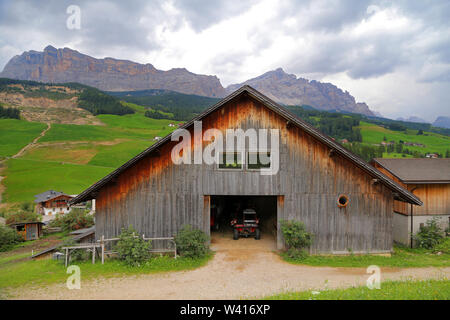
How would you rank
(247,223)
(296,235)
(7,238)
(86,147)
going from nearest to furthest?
(296,235), (247,223), (7,238), (86,147)

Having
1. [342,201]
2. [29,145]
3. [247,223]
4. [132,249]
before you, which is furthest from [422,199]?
[29,145]

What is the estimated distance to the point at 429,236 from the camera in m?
15.0

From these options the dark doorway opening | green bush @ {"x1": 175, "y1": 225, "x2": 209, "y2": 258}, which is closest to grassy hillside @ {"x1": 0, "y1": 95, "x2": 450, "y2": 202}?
the dark doorway opening

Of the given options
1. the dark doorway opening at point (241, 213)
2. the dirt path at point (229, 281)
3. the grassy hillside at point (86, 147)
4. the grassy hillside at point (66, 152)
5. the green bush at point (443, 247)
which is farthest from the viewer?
the grassy hillside at point (86, 147)

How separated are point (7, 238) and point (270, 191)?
3227 centimetres

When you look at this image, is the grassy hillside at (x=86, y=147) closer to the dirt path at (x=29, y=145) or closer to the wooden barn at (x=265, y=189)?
the dirt path at (x=29, y=145)

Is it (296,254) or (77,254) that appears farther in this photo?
(296,254)

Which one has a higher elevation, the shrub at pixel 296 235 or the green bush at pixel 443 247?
the shrub at pixel 296 235

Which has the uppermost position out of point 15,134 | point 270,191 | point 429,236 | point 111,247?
point 15,134

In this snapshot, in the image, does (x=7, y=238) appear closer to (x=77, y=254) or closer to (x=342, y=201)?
(x=77, y=254)

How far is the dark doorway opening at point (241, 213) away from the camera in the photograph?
17766mm

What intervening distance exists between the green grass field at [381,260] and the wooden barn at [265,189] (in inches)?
19.5

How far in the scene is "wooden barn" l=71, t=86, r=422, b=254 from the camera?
13352mm

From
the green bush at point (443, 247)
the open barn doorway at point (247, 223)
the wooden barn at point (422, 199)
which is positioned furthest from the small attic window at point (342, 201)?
the green bush at point (443, 247)
